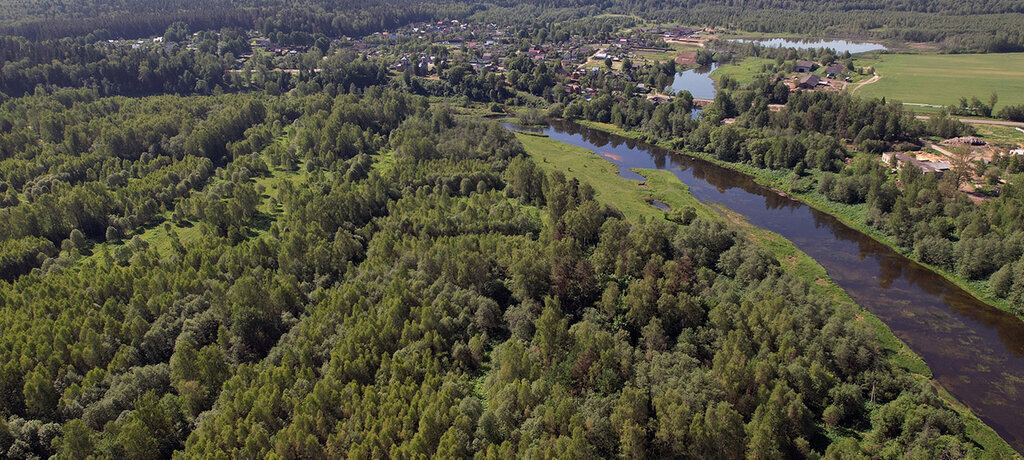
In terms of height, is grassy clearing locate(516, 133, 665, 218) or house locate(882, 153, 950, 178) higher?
house locate(882, 153, 950, 178)

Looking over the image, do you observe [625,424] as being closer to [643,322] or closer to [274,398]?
[643,322]

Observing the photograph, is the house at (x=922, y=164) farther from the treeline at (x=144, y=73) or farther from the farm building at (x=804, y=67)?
the treeline at (x=144, y=73)

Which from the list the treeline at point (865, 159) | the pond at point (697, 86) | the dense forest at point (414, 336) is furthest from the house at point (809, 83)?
the dense forest at point (414, 336)

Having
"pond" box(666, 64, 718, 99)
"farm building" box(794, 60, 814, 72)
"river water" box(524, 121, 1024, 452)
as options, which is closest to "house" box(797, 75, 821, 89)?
"farm building" box(794, 60, 814, 72)

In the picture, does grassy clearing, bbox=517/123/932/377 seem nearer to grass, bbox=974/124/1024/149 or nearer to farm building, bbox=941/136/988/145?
farm building, bbox=941/136/988/145

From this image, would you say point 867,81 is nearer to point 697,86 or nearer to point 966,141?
point 697,86

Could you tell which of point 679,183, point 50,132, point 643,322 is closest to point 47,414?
point 643,322
